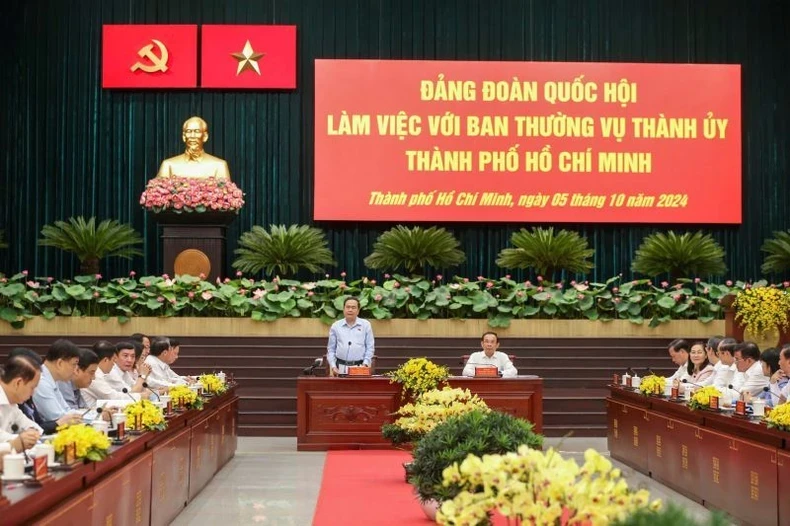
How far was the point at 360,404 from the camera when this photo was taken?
9188mm

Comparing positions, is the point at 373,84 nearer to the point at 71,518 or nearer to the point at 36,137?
the point at 36,137

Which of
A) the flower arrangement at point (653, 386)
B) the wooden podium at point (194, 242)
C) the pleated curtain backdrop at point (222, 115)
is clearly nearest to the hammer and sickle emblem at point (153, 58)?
the pleated curtain backdrop at point (222, 115)

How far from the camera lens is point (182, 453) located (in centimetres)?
632

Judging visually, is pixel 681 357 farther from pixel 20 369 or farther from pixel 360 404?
pixel 20 369

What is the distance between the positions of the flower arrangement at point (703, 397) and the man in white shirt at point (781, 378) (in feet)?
1.07

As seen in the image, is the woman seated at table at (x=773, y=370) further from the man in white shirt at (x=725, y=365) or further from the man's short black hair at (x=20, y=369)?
the man's short black hair at (x=20, y=369)

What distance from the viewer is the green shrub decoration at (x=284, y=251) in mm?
13805

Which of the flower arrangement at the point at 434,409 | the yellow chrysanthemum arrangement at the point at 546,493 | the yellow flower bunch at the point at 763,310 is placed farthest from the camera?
the yellow flower bunch at the point at 763,310

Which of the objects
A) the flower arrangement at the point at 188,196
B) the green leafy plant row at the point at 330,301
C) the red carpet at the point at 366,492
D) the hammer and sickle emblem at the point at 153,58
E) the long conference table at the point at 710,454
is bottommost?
the red carpet at the point at 366,492

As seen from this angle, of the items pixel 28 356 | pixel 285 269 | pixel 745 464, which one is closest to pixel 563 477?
pixel 28 356

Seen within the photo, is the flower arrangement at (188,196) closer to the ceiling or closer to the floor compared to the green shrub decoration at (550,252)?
closer to the ceiling

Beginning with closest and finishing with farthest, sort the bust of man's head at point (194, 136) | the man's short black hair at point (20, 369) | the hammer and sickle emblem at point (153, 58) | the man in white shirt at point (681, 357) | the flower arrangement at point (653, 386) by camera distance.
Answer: the man's short black hair at point (20, 369)
the flower arrangement at point (653, 386)
the man in white shirt at point (681, 357)
the bust of man's head at point (194, 136)
the hammer and sickle emblem at point (153, 58)

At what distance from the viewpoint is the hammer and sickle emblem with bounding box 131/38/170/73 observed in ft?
50.3

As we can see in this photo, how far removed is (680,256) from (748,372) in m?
7.26
